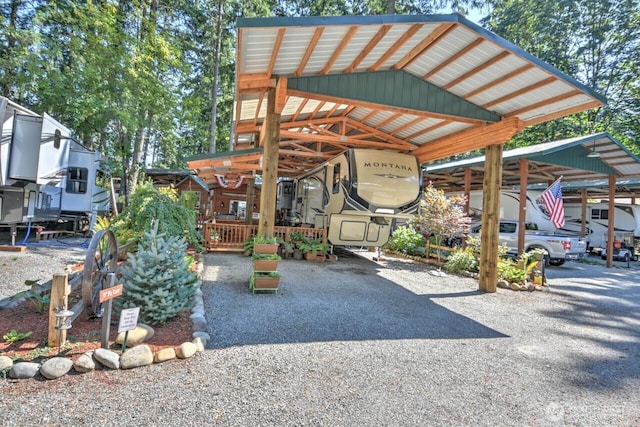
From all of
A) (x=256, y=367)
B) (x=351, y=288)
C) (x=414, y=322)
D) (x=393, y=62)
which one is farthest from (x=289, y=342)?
(x=393, y=62)

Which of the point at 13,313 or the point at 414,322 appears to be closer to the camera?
the point at 13,313

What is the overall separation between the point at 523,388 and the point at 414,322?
1787mm

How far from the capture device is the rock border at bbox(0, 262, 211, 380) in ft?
8.75

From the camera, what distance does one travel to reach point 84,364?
2777 mm

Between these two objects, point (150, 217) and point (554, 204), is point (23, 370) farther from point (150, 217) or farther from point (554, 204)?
point (554, 204)

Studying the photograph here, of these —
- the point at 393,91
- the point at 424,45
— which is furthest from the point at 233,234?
the point at 424,45

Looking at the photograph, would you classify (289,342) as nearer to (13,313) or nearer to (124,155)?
(13,313)

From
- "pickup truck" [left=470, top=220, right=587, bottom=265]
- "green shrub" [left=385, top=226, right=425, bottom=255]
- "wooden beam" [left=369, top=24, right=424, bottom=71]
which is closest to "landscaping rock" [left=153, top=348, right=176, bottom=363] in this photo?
"wooden beam" [left=369, top=24, right=424, bottom=71]

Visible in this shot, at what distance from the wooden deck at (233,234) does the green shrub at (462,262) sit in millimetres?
3524

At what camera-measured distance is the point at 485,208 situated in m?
7.14

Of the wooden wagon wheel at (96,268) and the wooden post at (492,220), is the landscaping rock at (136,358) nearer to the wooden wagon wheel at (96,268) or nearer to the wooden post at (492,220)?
the wooden wagon wheel at (96,268)

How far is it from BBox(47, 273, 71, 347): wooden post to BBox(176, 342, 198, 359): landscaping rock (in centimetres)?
103

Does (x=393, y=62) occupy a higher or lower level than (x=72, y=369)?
higher

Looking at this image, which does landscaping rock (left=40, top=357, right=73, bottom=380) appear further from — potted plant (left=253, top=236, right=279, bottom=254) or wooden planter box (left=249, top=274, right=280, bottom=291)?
potted plant (left=253, top=236, right=279, bottom=254)
